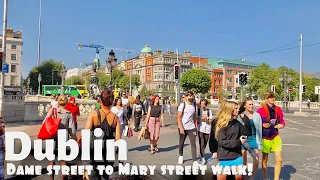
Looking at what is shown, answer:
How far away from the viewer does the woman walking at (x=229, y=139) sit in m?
4.93

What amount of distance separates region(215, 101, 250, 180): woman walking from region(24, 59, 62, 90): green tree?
89.8 metres

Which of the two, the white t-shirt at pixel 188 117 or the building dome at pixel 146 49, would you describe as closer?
the white t-shirt at pixel 188 117

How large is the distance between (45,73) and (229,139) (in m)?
93.5

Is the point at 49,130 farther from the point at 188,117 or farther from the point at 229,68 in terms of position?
the point at 229,68

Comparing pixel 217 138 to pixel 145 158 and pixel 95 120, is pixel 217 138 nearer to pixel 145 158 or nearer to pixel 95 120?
pixel 95 120

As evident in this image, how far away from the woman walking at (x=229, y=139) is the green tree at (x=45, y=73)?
89.8 meters

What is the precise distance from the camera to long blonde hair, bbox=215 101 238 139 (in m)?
5.03

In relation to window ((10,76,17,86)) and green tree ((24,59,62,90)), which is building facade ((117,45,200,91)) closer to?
green tree ((24,59,62,90))

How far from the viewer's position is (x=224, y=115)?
16.6 feet

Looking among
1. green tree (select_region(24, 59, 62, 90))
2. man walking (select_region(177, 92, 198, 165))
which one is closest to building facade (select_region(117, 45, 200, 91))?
green tree (select_region(24, 59, 62, 90))

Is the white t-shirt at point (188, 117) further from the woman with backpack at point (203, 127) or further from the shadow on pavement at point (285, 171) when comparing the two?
the shadow on pavement at point (285, 171)

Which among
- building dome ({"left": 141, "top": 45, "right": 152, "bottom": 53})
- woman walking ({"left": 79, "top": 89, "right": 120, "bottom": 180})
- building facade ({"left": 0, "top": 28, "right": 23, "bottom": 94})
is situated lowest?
woman walking ({"left": 79, "top": 89, "right": 120, "bottom": 180})

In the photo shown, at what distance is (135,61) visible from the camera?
486 ft

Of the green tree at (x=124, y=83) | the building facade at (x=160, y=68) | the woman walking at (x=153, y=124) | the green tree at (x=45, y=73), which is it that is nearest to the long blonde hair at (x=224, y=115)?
the woman walking at (x=153, y=124)
